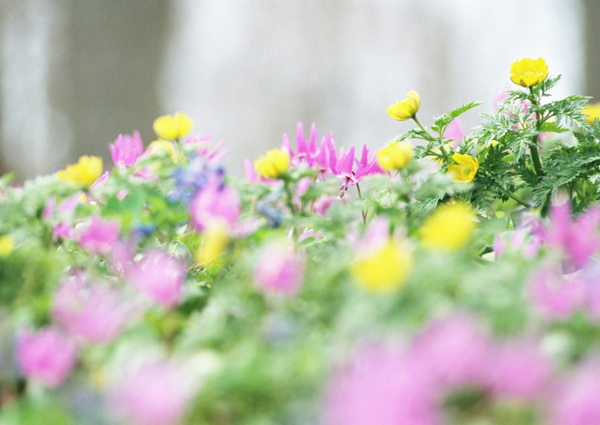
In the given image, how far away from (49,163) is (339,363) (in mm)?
3796

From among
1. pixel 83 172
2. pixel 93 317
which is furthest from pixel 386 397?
pixel 83 172

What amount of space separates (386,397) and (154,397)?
89mm

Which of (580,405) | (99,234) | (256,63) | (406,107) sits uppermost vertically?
(256,63)

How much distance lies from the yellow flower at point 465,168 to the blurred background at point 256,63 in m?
2.74

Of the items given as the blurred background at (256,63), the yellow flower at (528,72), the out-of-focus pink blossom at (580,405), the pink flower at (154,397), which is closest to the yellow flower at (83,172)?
the pink flower at (154,397)

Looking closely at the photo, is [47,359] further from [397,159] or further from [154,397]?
[397,159]

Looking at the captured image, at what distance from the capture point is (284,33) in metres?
3.52

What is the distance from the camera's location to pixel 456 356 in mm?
225

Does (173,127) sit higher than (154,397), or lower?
higher

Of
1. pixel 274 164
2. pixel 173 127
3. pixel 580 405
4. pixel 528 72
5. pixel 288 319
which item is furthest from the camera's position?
pixel 528 72

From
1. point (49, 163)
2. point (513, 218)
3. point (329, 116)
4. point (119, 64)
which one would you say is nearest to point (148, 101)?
point (119, 64)

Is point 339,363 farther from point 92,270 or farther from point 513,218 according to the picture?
point 513,218

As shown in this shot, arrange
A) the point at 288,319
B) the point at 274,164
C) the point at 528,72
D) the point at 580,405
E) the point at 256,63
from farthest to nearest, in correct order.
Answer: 1. the point at 256,63
2. the point at 528,72
3. the point at 274,164
4. the point at 288,319
5. the point at 580,405

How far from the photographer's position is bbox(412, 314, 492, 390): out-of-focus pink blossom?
22 centimetres
